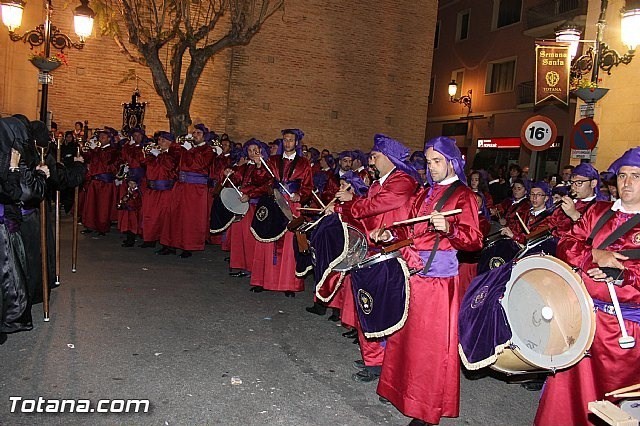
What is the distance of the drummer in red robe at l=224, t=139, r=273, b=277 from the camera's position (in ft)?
28.2

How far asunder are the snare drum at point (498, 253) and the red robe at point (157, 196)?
599 centimetres

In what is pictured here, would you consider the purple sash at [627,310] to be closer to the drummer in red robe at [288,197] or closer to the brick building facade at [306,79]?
the drummer in red robe at [288,197]

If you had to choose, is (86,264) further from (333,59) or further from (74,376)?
(333,59)

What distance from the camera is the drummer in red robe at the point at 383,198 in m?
5.02

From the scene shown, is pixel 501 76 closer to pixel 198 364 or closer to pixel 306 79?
pixel 306 79

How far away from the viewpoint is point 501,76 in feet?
97.2

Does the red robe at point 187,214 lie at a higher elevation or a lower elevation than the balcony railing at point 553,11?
lower

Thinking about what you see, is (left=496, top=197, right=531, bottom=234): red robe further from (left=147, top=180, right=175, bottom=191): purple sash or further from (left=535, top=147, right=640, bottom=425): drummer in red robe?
(left=147, top=180, right=175, bottom=191): purple sash

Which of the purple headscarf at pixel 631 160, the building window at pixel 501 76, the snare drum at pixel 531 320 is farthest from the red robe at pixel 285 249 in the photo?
the building window at pixel 501 76

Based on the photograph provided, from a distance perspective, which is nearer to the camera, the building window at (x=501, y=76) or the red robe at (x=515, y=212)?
the red robe at (x=515, y=212)

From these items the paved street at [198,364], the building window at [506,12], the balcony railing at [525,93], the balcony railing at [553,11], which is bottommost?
the paved street at [198,364]

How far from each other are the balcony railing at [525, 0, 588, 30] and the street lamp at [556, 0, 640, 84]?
13685 mm

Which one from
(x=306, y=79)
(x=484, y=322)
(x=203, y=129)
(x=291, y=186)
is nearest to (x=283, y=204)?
(x=291, y=186)

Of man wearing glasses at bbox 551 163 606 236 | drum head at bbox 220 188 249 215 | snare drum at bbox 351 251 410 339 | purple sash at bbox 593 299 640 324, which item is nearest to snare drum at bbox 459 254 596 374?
purple sash at bbox 593 299 640 324
